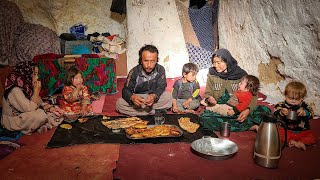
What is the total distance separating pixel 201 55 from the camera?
853 cm

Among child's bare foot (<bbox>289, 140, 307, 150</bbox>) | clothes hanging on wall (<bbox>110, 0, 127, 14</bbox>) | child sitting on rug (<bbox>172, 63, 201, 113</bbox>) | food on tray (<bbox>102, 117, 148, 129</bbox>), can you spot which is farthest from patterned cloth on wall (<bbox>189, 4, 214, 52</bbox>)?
child's bare foot (<bbox>289, 140, 307, 150</bbox>)

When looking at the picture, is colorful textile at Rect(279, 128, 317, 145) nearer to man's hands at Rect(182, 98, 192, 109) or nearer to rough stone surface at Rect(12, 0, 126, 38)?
man's hands at Rect(182, 98, 192, 109)

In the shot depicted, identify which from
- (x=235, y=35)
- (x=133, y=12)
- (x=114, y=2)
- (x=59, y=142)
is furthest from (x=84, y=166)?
(x=114, y=2)

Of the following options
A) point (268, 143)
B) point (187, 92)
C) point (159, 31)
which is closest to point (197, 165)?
point (268, 143)

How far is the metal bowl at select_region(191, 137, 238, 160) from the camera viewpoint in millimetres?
3264

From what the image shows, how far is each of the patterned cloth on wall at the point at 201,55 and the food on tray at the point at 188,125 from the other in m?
4.17

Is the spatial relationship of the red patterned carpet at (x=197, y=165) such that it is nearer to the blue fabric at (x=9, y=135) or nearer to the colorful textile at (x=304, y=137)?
the colorful textile at (x=304, y=137)

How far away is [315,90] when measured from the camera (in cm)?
509

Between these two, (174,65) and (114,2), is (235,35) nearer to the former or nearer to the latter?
(174,65)

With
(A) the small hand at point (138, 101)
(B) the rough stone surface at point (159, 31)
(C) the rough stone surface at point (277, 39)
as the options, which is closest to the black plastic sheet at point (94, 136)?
(A) the small hand at point (138, 101)

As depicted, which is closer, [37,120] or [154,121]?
[37,120]

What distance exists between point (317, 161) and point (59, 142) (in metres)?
3.34

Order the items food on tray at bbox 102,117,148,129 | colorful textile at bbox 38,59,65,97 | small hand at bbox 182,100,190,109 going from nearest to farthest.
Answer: food on tray at bbox 102,117,148,129
small hand at bbox 182,100,190,109
colorful textile at bbox 38,59,65,97

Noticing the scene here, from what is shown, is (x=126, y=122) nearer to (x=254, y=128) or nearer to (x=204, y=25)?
(x=254, y=128)
